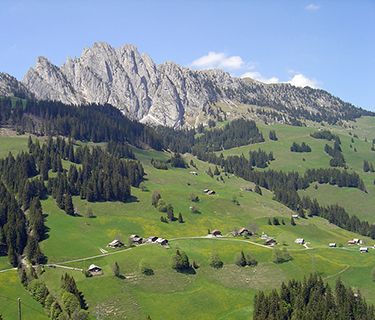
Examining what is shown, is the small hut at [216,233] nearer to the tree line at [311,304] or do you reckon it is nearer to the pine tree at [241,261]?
the pine tree at [241,261]

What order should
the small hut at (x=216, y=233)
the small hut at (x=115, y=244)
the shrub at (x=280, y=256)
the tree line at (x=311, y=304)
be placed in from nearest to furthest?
1. the tree line at (x=311, y=304)
2. the shrub at (x=280, y=256)
3. the small hut at (x=115, y=244)
4. the small hut at (x=216, y=233)

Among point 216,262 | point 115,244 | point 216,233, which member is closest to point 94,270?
point 115,244

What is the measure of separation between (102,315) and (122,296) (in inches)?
404

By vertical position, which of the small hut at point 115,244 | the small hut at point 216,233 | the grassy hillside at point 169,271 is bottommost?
the grassy hillside at point 169,271

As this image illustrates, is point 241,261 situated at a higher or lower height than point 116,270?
lower

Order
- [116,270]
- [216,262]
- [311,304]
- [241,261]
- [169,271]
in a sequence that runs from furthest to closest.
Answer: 1. [241,261]
2. [216,262]
3. [169,271]
4. [116,270]
5. [311,304]

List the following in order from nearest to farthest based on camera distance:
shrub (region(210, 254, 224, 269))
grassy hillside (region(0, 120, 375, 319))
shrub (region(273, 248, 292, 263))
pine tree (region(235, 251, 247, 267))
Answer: grassy hillside (region(0, 120, 375, 319)) → shrub (region(210, 254, 224, 269)) → pine tree (region(235, 251, 247, 267)) → shrub (region(273, 248, 292, 263))

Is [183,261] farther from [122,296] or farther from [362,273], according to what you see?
[362,273]

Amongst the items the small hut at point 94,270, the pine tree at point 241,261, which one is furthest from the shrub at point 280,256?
the small hut at point 94,270

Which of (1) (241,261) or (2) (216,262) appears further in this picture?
(1) (241,261)

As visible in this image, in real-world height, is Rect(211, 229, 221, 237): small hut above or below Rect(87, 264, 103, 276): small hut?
above

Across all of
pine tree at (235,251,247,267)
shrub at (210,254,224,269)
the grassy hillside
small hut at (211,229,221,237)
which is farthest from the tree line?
small hut at (211,229,221,237)

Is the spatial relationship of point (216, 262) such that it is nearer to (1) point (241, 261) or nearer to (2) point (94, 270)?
(1) point (241, 261)

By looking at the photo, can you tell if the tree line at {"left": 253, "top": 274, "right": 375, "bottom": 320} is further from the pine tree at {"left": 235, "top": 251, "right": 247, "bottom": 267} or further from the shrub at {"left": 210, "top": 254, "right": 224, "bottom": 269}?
the shrub at {"left": 210, "top": 254, "right": 224, "bottom": 269}
